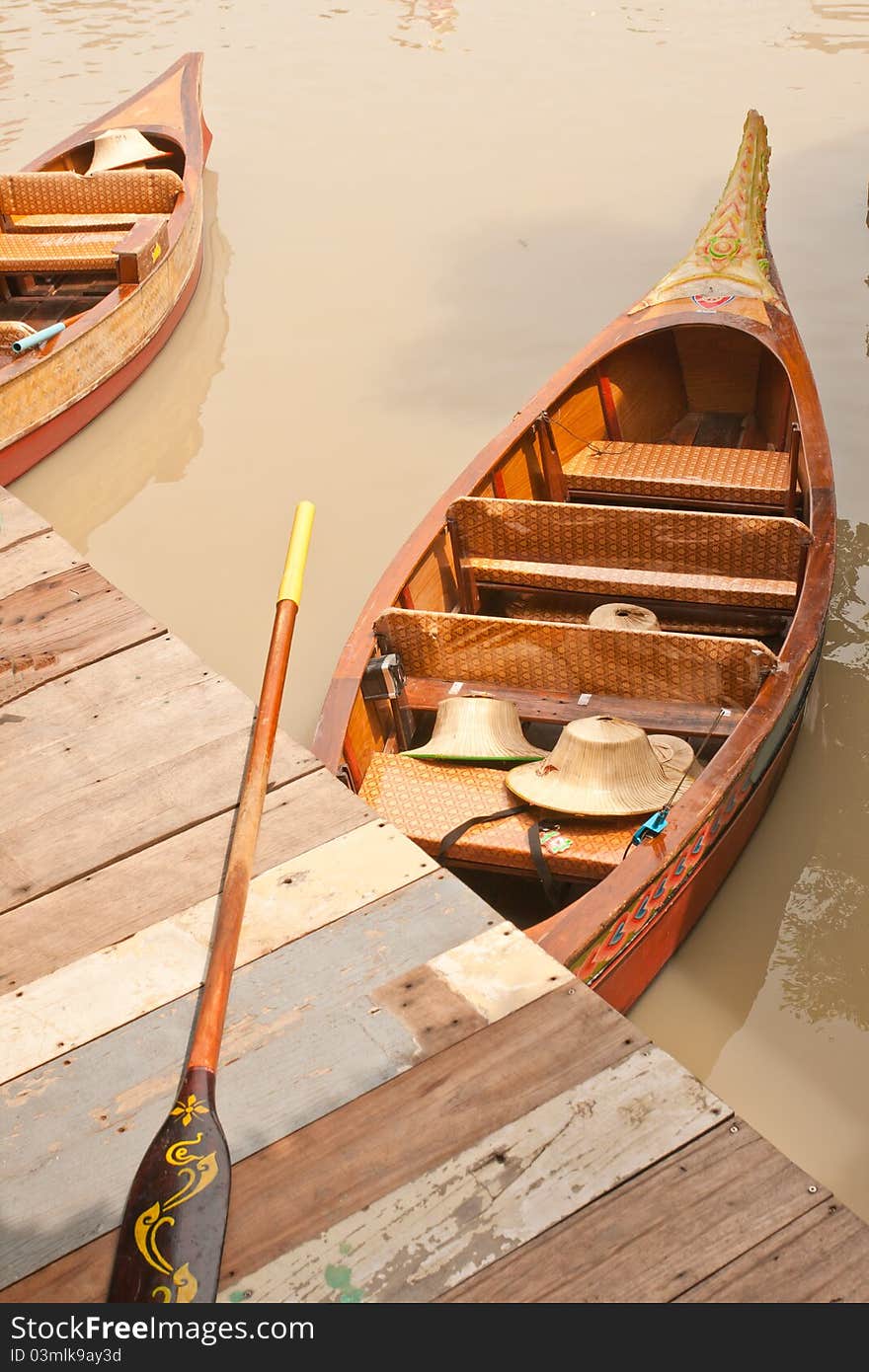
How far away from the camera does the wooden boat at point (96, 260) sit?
22.4 ft

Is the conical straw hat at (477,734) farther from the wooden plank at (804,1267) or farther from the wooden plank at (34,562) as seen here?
the wooden plank at (804,1267)

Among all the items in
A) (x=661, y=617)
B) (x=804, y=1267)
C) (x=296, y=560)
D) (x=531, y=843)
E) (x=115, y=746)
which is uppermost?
(x=296, y=560)

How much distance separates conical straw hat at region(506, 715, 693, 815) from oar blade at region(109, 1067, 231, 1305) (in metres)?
2.11

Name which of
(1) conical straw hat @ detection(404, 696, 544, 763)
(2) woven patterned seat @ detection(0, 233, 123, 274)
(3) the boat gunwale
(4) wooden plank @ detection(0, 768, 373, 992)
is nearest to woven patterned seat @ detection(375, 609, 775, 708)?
(1) conical straw hat @ detection(404, 696, 544, 763)

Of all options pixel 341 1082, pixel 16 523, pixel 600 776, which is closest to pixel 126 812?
pixel 341 1082

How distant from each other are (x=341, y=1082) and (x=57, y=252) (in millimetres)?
7361

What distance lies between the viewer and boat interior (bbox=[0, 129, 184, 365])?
25.7 ft

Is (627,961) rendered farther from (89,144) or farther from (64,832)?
(89,144)

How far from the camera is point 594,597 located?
16.8 ft

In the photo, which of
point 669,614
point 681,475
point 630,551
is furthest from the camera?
point 681,475

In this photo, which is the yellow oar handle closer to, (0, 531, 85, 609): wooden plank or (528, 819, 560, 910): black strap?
(0, 531, 85, 609): wooden plank

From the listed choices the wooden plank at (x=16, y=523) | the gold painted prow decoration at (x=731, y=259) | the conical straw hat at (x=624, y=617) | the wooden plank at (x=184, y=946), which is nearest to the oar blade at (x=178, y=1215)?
the wooden plank at (x=184, y=946)

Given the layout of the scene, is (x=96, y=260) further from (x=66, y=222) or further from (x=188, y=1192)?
(x=188, y=1192)
